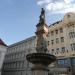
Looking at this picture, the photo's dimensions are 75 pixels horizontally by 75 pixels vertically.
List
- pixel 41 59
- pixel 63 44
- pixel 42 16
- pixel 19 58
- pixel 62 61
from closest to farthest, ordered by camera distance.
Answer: pixel 41 59 < pixel 42 16 < pixel 62 61 < pixel 63 44 < pixel 19 58

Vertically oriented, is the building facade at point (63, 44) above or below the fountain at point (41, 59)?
above

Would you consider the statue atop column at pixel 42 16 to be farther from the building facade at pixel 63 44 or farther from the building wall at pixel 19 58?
the building wall at pixel 19 58

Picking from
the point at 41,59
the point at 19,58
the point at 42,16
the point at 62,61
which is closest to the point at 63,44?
the point at 62,61

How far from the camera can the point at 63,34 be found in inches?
1587

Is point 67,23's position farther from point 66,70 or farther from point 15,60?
point 15,60

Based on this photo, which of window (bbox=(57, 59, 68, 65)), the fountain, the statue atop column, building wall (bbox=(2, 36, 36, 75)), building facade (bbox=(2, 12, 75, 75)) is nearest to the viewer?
the fountain

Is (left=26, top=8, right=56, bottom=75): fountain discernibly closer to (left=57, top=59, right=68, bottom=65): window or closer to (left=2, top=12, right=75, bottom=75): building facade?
(left=2, top=12, right=75, bottom=75): building facade

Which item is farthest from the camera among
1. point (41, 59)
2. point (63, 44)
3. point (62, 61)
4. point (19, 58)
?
point (19, 58)

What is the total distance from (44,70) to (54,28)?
3046 cm

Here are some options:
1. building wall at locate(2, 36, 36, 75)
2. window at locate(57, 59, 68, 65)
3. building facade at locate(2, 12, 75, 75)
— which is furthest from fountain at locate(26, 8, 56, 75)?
building wall at locate(2, 36, 36, 75)

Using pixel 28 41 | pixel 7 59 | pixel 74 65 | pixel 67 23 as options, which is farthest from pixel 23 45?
pixel 74 65

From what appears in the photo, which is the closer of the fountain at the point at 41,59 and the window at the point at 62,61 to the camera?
the fountain at the point at 41,59

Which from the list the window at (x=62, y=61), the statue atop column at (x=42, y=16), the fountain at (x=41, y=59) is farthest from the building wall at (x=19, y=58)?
the fountain at (x=41, y=59)

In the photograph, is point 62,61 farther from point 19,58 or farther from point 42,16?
point 42,16
